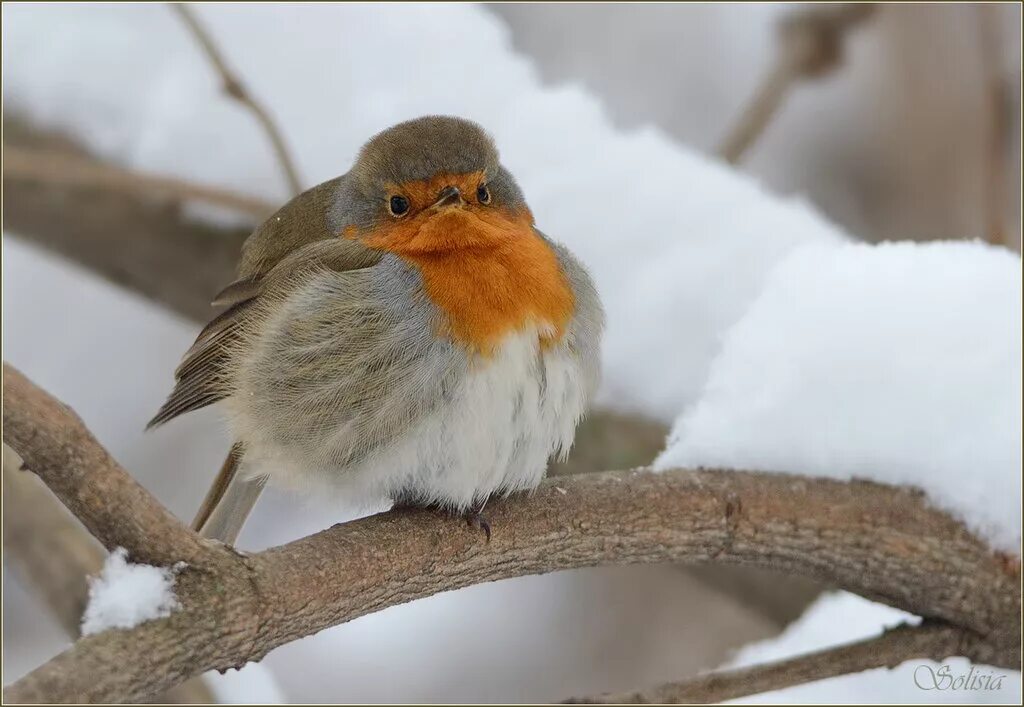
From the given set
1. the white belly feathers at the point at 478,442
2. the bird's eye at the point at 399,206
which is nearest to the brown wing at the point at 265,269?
the bird's eye at the point at 399,206

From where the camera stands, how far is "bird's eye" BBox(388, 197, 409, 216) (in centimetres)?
289

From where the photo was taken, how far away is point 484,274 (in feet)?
9.15

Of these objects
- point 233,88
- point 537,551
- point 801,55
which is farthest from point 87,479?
point 801,55

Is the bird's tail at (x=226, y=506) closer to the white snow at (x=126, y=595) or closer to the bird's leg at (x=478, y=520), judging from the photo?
the bird's leg at (x=478, y=520)

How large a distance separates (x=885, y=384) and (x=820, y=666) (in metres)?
0.79

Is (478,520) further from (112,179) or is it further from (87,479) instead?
(112,179)

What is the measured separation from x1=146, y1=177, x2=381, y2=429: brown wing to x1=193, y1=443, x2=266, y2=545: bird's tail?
0.76ft

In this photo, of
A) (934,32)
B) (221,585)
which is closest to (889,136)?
(934,32)

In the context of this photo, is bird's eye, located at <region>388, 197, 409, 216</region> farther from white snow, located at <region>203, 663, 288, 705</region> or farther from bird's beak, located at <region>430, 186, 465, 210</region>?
white snow, located at <region>203, 663, 288, 705</region>

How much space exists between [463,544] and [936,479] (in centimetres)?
126

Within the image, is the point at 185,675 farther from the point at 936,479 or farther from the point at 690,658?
the point at 690,658

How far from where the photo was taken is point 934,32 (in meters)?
5.23

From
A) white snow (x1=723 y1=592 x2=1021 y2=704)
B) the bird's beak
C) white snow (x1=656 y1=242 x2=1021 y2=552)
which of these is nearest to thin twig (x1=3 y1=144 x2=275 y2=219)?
the bird's beak

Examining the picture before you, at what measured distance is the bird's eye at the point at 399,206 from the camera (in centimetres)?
289
